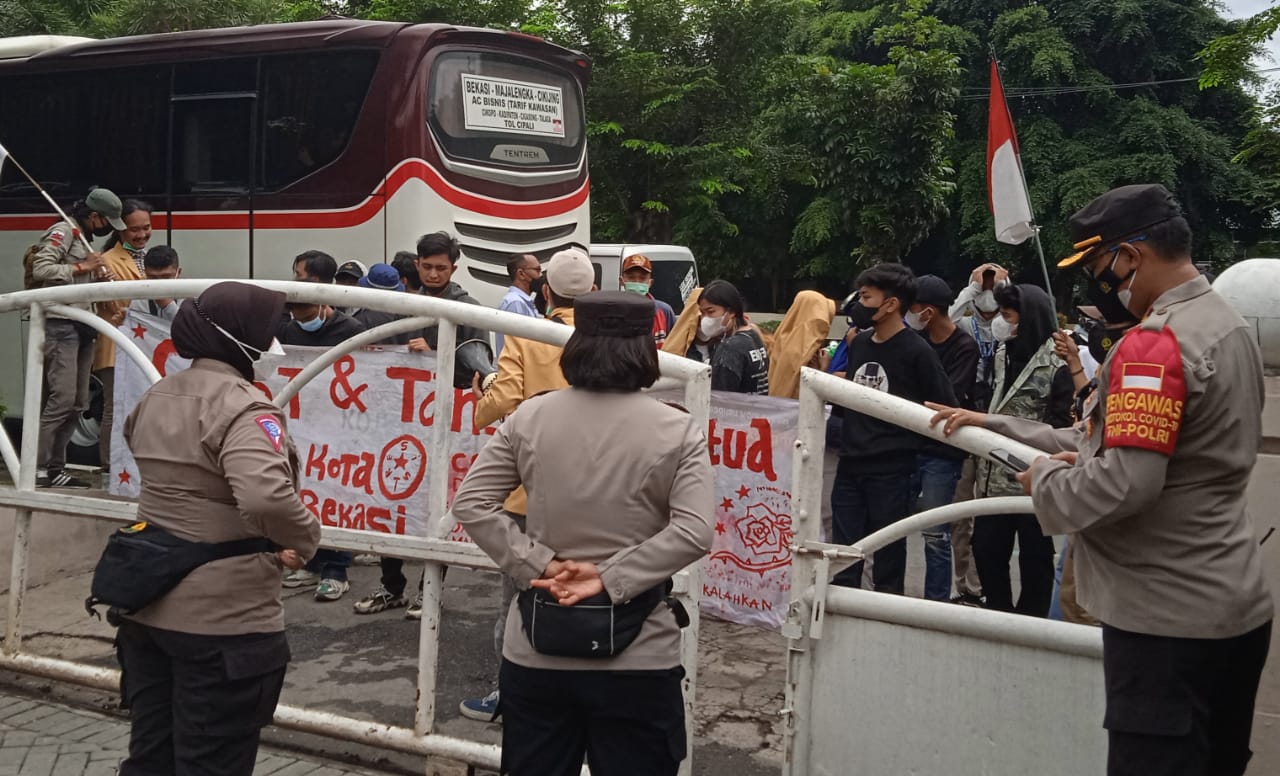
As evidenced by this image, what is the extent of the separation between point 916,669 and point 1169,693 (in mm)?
869

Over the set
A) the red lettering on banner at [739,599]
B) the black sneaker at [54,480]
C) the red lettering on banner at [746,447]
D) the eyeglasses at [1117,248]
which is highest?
the eyeglasses at [1117,248]

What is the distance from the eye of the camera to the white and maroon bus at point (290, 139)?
9195mm

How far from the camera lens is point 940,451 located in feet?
17.4

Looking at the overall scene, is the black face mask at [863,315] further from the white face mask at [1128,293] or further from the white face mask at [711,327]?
the white face mask at [1128,293]

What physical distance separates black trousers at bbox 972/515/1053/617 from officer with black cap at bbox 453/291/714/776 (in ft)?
9.31

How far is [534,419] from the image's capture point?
9.00 ft

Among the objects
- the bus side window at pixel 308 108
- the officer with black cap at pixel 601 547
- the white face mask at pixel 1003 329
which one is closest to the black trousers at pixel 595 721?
the officer with black cap at pixel 601 547

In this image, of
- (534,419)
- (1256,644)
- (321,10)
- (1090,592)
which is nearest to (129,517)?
(534,419)

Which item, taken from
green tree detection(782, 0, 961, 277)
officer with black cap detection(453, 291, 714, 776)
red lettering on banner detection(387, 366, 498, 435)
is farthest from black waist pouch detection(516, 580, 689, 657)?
green tree detection(782, 0, 961, 277)

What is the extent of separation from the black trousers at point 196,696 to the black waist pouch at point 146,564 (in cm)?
11

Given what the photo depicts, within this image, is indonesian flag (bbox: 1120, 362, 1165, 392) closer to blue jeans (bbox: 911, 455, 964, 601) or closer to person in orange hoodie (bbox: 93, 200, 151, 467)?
blue jeans (bbox: 911, 455, 964, 601)

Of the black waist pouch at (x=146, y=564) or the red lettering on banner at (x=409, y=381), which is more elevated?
the red lettering on banner at (x=409, y=381)

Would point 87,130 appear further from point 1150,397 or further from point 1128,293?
point 1150,397

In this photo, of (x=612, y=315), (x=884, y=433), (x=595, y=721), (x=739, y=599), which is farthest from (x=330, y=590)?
(x=612, y=315)
